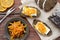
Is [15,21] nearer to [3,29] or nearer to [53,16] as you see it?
[3,29]

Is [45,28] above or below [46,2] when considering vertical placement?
below

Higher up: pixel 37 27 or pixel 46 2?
pixel 46 2

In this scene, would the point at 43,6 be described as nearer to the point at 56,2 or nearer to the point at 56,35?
the point at 56,2

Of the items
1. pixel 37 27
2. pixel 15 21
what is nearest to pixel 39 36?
pixel 37 27

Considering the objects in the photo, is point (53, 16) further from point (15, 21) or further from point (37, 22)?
point (15, 21)

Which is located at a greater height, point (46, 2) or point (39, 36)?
point (46, 2)

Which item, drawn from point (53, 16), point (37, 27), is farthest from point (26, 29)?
point (53, 16)

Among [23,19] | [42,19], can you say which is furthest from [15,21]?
[42,19]
